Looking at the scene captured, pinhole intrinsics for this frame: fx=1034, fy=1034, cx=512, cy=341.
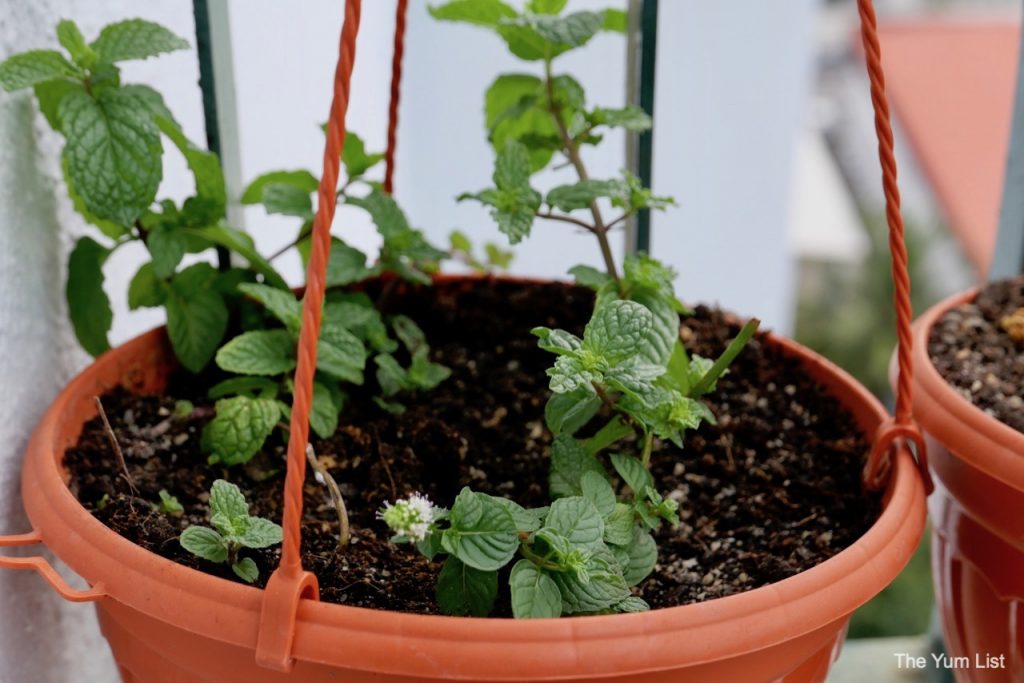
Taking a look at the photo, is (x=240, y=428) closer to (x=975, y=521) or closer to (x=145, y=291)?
(x=145, y=291)

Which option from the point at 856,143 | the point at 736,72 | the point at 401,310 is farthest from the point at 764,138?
the point at 856,143

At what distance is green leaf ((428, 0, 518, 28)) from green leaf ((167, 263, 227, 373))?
0.33m

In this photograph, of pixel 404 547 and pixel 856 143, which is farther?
pixel 856 143

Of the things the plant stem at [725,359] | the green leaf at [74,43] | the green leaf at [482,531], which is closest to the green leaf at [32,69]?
the green leaf at [74,43]

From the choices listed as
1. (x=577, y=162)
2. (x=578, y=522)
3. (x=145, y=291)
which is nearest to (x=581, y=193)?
(x=577, y=162)

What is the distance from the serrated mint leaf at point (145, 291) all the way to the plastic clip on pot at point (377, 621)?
0.75 feet

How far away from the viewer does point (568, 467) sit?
76 cm

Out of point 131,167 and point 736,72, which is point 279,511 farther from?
point 736,72

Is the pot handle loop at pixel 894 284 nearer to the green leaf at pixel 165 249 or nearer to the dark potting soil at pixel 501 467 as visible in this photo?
the dark potting soil at pixel 501 467

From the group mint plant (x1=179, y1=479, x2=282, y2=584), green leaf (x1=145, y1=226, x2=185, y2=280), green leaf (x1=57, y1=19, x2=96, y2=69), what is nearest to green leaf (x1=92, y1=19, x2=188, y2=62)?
green leaf (x1=57, y1=19, x2=96, y2=69)

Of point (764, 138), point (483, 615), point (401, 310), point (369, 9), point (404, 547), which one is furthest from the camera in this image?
point (764, 138)

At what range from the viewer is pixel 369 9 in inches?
53.2

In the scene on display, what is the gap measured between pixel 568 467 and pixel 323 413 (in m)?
0.25

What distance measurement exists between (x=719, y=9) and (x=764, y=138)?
269mm
